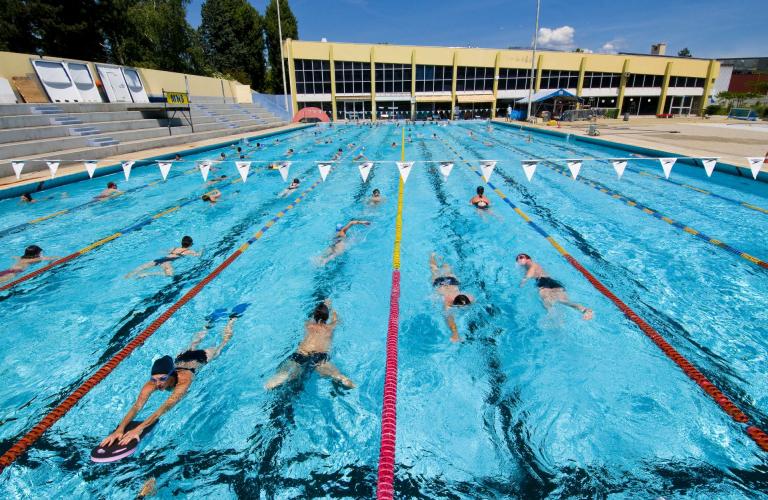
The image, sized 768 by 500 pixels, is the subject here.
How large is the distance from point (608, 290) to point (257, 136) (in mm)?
20605

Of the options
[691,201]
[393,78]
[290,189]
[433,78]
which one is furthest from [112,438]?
[433,78]

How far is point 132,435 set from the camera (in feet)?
10.3

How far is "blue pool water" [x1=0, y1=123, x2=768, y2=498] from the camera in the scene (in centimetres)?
291

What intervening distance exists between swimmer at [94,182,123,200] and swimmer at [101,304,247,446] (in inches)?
330

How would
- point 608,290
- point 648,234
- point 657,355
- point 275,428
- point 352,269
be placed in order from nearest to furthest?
point 275,428, point 657,355, point 608,290, point 352,269, point 648,234

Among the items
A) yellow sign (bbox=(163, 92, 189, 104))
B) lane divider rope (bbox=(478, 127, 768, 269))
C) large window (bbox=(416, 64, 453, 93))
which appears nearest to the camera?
lane divider rope (bbox=(478, 127, 768, 269))

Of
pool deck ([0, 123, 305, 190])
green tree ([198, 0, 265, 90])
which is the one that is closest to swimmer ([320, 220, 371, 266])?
pool deck ([0, 123, 305, 190])

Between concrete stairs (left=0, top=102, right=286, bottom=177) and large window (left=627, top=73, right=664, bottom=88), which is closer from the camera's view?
concrete stairs (left=0, top=102, right=286, bottom=177)

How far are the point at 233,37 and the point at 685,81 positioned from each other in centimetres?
5148

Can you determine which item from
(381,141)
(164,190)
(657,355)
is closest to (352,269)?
(657,355)

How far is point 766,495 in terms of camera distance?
2639mm

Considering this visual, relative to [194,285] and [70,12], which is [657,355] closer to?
[194,285]

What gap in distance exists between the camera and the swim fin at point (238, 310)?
5.14 meters

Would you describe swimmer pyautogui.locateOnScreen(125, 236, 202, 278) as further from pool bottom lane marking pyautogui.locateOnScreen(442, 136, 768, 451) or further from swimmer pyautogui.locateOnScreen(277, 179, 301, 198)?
pool bottom lane marking pyautogui.locateOnScreen(442, 136, 768, 451)
